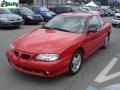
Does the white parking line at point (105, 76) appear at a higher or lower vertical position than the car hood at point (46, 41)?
lower

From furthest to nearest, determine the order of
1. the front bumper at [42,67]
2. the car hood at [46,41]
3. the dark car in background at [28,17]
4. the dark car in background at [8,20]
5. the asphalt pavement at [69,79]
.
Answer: the dark car in background at [28,17] < the dark car in background at [8,20] < the car hood at [46,41] < the asphalt pavement at [69,79] < the front bumper at [42,67]

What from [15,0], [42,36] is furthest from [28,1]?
[42,36]

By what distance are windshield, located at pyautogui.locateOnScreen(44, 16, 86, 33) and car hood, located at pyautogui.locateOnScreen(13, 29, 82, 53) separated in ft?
0.94

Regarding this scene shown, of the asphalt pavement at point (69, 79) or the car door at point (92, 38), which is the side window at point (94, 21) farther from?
the asphalt pavement at point (69, 79)

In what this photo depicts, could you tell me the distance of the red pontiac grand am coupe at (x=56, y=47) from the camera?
5.12 metres

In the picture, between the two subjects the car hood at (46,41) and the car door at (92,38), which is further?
the car door at (92,38)

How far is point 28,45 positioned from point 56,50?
69 cm

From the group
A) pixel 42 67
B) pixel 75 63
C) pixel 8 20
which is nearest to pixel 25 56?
pixel 42 67

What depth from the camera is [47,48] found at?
5270 mm

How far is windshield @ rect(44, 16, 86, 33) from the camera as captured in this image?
258 inches

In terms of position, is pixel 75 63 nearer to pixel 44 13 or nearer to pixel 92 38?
pixel 92 38

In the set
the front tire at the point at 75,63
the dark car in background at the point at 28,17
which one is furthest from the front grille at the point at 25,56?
the dark car in background at the point at 28,17

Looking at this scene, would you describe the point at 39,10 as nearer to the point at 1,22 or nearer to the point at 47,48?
the point at 1,22

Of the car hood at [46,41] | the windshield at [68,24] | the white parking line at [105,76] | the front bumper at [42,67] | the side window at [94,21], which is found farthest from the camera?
the side window at [94,21]
